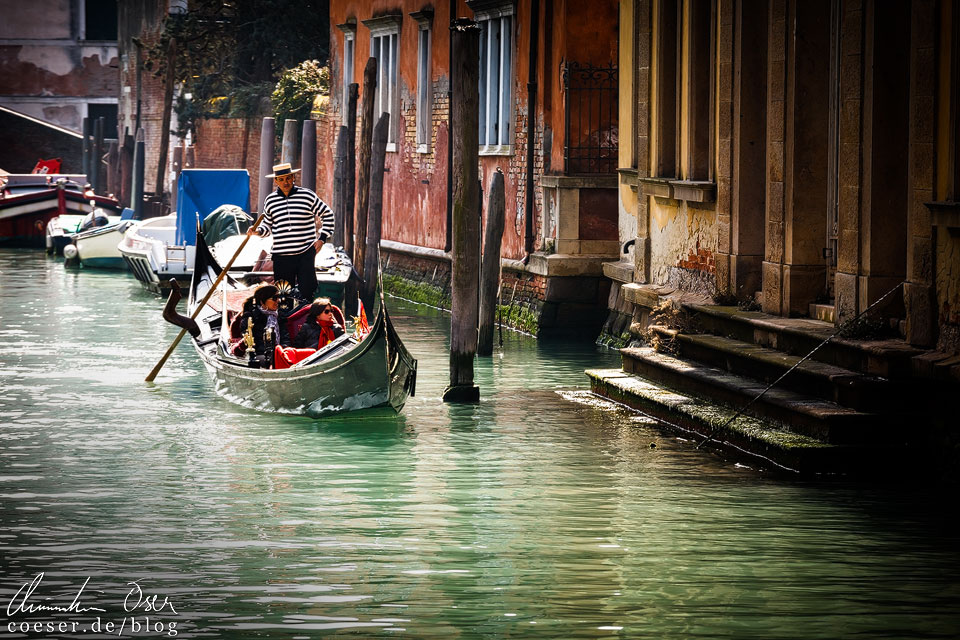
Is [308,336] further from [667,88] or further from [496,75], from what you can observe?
[496,75]

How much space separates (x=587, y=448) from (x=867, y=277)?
1.78 meters

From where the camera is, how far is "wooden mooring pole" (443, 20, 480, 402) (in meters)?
10.3

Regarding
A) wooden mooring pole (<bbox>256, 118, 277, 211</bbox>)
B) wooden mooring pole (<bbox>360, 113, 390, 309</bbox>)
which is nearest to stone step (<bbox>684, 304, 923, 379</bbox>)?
wooden mooring pole (<bbox>360, 113, 390, 309</bbox>)

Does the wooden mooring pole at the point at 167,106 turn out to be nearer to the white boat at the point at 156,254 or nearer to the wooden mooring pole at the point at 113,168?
the wooden mooring pole at the point at 113,168

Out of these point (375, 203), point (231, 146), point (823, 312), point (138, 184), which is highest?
point (231, 146)

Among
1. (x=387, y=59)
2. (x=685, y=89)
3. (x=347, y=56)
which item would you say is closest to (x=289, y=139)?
(x=347, y=56)

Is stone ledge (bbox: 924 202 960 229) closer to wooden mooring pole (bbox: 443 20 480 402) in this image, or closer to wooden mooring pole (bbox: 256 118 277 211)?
wooden mooring pole (bbox: 443 20 480 402)

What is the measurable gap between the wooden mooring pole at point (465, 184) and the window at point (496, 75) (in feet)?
17.8

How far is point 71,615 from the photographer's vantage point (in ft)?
18.2

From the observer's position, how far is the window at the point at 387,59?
1986 centimetres

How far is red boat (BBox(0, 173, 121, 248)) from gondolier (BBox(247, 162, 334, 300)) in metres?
15.2

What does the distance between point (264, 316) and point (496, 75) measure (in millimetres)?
6169

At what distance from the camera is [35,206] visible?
2734 cm

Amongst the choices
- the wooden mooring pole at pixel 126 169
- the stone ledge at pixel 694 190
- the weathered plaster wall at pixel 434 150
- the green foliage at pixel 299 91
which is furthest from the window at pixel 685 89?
the wooden mooring pole at pixel 126 169
